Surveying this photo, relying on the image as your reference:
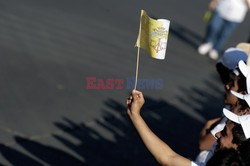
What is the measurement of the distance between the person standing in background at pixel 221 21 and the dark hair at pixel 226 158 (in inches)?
265

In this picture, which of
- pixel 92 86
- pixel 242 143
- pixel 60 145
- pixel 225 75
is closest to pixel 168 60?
pixel 92 86

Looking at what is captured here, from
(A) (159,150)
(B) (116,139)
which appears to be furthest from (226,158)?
(B) (116,139)

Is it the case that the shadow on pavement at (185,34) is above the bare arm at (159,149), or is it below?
above

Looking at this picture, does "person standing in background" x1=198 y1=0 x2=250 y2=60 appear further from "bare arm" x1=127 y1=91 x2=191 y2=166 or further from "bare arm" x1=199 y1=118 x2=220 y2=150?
"bare arm" x1=127 y1=91 x2=191 y2=166

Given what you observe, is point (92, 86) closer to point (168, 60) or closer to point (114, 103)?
point (114, 103)

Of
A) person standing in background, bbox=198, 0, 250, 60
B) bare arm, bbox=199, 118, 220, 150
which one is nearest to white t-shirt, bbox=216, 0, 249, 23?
person standing in background, bbox=198, 0, 250, 60

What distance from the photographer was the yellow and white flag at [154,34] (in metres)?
3.68

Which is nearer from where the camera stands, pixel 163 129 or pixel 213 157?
pixel 213 157

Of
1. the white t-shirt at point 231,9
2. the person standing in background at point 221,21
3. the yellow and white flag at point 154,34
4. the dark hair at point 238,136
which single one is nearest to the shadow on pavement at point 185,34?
the person standing in background at point 221,21

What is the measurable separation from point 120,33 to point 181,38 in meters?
1.35

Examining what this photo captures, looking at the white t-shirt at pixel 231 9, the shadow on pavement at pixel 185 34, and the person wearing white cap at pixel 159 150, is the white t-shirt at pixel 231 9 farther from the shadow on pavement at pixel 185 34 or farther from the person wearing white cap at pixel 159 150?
the person wearing white cap at pixel 159 150

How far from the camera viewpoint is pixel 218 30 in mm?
10055

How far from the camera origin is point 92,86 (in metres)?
7.52

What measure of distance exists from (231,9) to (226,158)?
22.7 feet
